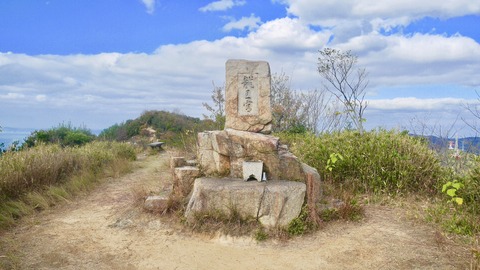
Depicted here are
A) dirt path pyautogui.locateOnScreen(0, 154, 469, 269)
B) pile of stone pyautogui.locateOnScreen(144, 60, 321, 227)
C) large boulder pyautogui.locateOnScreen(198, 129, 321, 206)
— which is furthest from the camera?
large boulder pyautogui.locateOnScreen(198, 129, 321, 206)

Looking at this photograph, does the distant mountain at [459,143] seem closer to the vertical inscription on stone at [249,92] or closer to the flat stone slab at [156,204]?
the vertical inscription on stone at [249,92]

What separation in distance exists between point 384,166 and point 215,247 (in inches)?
143

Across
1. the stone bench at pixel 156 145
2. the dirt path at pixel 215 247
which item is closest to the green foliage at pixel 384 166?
→ the dirt path at pixel 215 247

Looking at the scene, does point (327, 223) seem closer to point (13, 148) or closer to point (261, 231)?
point (261, 231)

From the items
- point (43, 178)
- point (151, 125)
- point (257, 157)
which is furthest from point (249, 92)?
point (151, 125)

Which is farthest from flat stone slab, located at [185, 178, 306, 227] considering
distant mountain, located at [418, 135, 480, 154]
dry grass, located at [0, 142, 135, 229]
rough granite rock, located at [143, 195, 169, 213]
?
distant mountain, located at [418, 135, 480, 154]

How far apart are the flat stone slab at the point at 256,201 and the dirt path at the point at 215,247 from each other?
0.38m

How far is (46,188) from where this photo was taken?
25.8ft

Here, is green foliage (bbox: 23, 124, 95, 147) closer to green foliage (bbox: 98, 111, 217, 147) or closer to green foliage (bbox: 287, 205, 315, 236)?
green foliage (bbox: 98, 111, 217, 147)

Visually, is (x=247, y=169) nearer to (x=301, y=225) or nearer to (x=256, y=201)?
(x=256, y=201)

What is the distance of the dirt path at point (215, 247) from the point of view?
4988 millimetres

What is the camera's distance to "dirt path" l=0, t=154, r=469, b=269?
499 centimetres

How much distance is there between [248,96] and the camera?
711 centimetres

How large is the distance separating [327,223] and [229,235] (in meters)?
1.51
